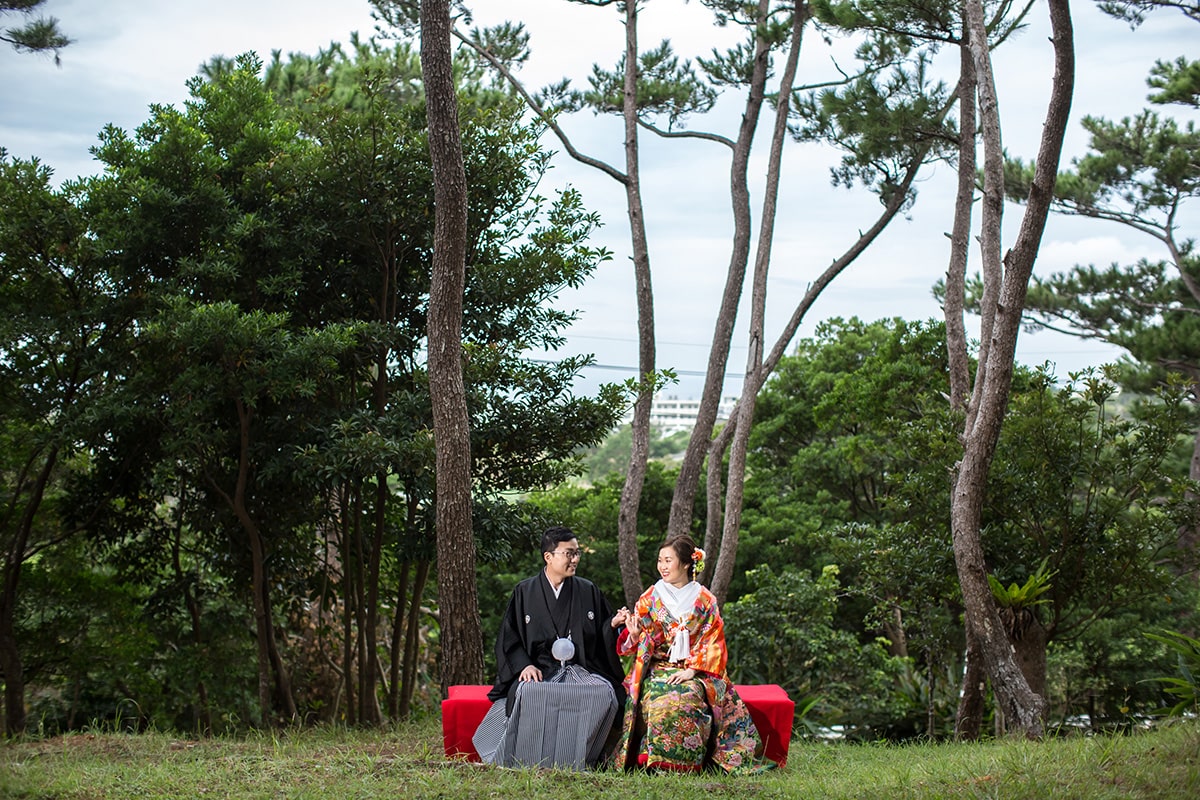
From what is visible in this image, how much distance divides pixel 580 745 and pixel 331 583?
425cm

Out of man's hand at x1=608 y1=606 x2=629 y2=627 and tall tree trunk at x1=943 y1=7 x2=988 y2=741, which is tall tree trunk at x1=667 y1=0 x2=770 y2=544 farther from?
man's hand at x1=608 y1=606 x2=629 y2=627

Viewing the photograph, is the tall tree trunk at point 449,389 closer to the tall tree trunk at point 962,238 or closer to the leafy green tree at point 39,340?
the leafy green tree at point 39,340

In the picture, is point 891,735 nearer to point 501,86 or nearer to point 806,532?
point 806,532

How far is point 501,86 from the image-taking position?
1261 centimetres

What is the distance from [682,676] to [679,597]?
1.35 ft

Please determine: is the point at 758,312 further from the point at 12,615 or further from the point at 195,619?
the point at 12,615

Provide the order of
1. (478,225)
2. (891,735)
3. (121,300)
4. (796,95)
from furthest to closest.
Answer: (796,95), (891,735), (478,225), (121,300)

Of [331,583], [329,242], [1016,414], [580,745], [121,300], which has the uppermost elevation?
[329,242]

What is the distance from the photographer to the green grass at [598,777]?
182 inches

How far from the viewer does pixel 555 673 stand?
19.0 feet

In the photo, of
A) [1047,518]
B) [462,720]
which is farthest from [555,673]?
[1047,518]

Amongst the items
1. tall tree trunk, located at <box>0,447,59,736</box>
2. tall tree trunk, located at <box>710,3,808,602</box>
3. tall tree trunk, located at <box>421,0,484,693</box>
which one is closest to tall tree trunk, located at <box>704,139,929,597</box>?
tall tree trunk, located at <box>710,3,808,602</box>

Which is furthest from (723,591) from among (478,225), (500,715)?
(500,715)

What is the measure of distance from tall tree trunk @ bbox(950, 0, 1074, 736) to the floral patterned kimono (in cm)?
240
